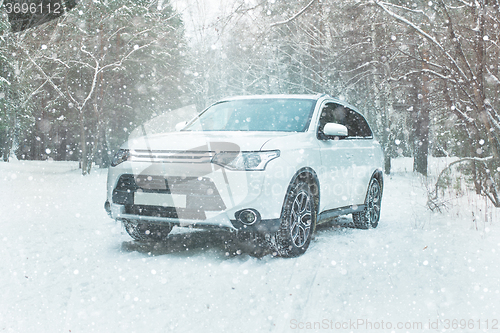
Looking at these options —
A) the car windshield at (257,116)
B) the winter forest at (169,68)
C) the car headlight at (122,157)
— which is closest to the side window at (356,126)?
the car windshield at (257,116)

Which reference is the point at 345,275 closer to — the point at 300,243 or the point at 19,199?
the point at 300,243

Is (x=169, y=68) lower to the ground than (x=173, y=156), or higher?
higher

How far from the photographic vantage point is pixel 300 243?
4930 millimetres

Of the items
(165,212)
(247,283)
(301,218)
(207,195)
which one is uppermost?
(207,195)

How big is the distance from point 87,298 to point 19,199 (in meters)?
7.26

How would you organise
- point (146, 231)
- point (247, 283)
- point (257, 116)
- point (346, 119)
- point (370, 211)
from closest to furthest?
point (247, 283), point (146, 231), point (257, 116), point (346, 119), point (370, 211)

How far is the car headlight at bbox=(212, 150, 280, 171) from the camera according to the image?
14.1 ft

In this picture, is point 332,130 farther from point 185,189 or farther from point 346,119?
point 185,189

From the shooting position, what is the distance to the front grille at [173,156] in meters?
4.37

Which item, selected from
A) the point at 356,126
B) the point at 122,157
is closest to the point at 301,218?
the point at 122,157

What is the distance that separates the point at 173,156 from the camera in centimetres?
445

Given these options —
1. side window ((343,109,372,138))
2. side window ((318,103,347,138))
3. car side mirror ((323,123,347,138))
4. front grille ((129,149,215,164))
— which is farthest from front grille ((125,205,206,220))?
side window ((343,109,372,138))

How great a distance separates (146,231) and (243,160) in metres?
1.91

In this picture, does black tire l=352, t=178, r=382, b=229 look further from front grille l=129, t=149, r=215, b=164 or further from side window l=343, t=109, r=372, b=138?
front grille l=129, t=149, r=215, b=164
